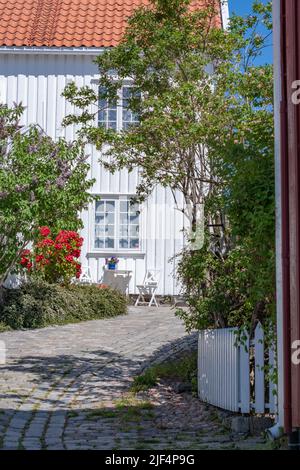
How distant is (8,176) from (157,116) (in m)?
4.94

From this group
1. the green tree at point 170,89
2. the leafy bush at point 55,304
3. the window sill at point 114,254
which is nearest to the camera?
the green tree at point 170,89

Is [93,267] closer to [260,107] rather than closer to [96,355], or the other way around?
[96,355]

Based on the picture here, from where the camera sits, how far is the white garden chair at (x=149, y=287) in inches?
837

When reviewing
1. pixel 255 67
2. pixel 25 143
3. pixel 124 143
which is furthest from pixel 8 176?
pixel 255 67

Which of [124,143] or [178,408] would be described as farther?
[124,143]

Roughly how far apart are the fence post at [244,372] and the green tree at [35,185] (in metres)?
6.95

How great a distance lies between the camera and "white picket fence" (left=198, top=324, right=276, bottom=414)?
8.08 metres

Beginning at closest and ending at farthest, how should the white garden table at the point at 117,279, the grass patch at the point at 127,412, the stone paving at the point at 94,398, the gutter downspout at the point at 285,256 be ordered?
the gutter downspout at the point at 285,256 → the stone paving at the point at 94,398 → the grass patch at the point at 127,412 → the white garden table at the point at 117,279

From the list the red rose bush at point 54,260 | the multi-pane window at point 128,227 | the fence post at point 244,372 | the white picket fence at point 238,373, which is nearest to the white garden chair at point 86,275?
the multi-pane window at point 128,227

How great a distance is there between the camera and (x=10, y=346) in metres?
14.1

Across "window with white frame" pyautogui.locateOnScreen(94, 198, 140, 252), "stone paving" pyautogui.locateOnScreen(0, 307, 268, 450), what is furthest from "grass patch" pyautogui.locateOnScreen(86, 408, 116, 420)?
"window with white frame" pyautogui.locateOnScreen(94, 198, 140, 252)

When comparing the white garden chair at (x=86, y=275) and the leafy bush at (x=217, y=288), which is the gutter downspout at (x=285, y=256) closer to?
the leafy bush at (x=217, y=288)

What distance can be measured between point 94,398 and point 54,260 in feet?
29.8


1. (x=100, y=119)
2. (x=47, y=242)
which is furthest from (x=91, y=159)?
(x=47, y=242)
